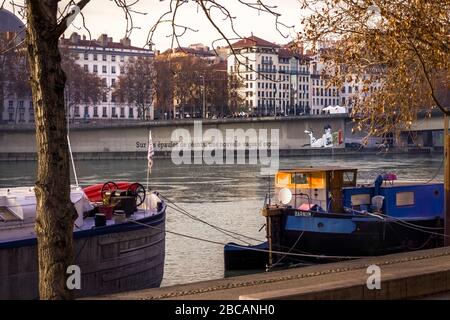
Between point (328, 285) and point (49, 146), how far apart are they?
2965 mm

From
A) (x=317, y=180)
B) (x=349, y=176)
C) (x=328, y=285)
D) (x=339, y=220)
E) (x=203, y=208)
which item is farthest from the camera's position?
(x=203, y=208)

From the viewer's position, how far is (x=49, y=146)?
624cm

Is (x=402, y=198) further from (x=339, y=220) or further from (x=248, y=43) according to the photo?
(x=248, y=43)

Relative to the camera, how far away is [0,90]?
103 m

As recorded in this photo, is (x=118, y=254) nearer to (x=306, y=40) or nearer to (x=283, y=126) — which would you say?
(x=306, y=40)

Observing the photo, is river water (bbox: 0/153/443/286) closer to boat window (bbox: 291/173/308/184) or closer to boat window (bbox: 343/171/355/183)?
boat window (bbox: 343/171/355/183)

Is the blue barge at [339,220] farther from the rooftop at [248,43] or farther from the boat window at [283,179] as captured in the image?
the rooftop at [248,43]

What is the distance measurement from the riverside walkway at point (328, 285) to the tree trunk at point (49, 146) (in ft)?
5.73

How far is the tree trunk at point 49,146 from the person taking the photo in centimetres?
621

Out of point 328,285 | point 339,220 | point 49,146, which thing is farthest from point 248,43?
point 339,220

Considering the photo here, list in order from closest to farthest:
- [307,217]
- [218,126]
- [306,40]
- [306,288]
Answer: [306,288]
[306,40]
[307,217]
[218,126]

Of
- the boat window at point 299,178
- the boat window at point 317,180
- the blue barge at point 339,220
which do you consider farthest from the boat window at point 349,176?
the boat window at point 299,178

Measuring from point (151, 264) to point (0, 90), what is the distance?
3595 inches
